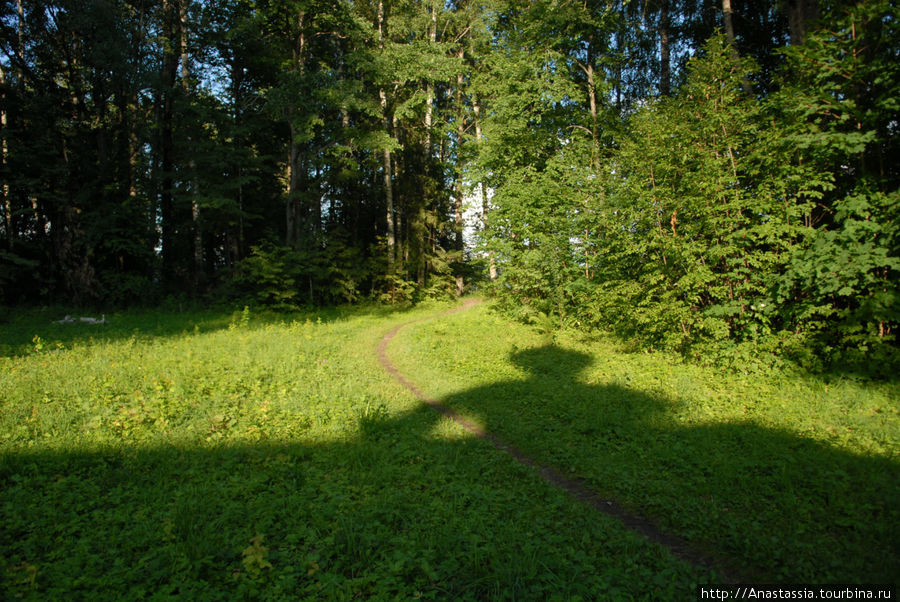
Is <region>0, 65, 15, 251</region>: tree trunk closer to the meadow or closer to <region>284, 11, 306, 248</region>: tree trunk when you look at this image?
<region>284, 11, 306, 248</region>: tree trunk

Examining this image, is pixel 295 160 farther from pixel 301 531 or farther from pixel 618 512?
pixel 618 512

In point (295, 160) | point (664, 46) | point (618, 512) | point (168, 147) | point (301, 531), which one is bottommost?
point (618, 512)

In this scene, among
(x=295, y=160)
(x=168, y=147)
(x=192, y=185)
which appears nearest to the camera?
(x=192, y=185)

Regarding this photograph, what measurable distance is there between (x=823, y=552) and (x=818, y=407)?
3812 millimetres

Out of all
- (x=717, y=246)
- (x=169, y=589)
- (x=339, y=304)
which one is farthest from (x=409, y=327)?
(x=169, y=589)

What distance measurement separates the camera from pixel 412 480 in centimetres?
554

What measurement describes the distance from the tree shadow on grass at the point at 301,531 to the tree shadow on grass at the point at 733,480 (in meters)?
0.73

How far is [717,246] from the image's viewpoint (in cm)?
875

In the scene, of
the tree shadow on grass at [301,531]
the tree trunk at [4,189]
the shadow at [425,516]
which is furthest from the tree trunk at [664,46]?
the tree trunk at [4,189]

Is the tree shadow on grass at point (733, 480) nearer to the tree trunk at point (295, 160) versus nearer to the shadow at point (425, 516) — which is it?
the shadow at point (425, 516)

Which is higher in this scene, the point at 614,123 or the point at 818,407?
the point at 614,123

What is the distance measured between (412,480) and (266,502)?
5.52 feet

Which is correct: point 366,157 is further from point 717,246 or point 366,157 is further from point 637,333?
point 717,246

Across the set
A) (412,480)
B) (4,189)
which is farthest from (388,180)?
(412,480)
